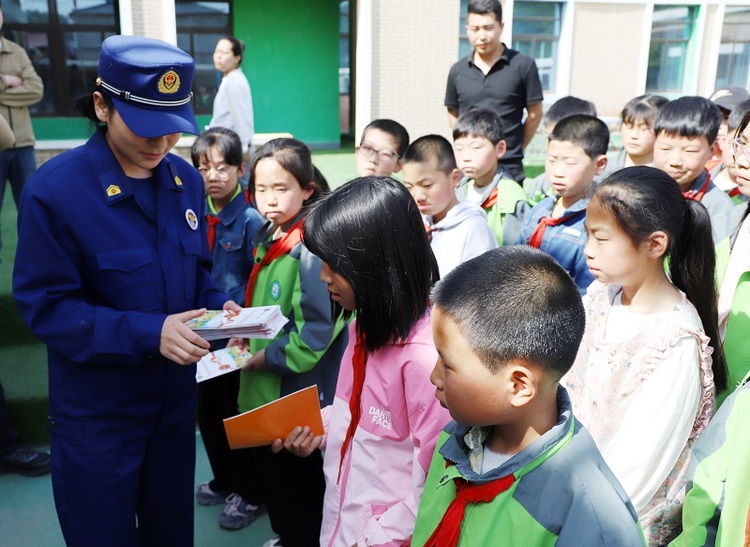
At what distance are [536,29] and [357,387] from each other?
41.4ft

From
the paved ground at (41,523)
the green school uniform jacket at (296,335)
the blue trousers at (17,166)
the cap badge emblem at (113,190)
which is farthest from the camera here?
the blue trousers at (17,166)

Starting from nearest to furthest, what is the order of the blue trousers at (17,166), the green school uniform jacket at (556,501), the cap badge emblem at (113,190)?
the green school uniform jacket at (556,501)
the cap badge emblem at (113,190)
the blue trousers at (17,166)

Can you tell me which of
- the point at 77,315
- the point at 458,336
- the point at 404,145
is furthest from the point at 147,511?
the point at 404,145

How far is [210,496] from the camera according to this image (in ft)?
9.79

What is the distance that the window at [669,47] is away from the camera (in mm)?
13914

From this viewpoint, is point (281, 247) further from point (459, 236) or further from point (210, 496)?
point (210, 496)

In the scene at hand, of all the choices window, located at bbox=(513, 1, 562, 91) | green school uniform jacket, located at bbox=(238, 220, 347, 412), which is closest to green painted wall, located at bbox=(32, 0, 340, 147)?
window, located at bbox=(513, 1, 562, 91)

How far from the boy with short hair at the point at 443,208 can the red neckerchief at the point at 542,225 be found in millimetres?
184

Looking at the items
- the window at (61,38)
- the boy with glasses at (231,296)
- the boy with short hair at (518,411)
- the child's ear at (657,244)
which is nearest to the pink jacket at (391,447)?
the boy with short hair at (518,411)

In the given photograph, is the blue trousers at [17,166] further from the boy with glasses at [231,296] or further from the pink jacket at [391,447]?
the pink jacket at [391,447]

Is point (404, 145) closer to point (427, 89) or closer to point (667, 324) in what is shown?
point (667, 324)

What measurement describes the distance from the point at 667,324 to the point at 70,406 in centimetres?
163

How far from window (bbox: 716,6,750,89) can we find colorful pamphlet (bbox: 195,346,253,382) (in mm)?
15392

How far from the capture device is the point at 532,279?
3.87ft
